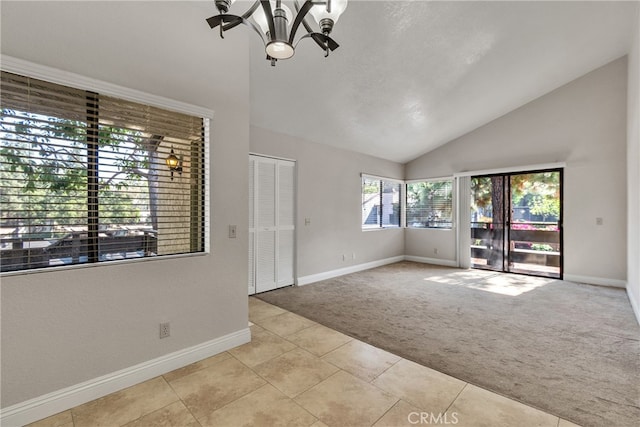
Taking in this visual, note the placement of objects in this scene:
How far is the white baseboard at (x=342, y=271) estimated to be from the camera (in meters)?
4.82

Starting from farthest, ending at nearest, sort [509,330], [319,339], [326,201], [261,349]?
[326,201]
[509,330]
[319,339]
[261,349]

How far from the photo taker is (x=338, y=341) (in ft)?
8.89

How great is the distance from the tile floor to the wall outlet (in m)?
0.29

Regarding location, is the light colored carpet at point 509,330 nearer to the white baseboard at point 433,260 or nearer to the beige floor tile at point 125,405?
the white baseboard at point 433,260

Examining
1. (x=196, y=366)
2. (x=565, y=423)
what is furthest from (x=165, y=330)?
(x=565, y=423)

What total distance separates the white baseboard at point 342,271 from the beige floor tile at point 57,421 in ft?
10.6

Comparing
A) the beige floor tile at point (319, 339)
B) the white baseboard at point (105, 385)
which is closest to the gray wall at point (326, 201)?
the beige floor tile at point (319, 339)

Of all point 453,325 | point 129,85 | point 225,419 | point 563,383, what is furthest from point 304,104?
point 563,383

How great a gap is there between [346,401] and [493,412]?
91 centimetres

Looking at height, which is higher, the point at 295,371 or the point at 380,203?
the point at 380,203

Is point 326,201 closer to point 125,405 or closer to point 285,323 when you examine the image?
point 285,323

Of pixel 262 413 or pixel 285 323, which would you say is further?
pixel 285 323

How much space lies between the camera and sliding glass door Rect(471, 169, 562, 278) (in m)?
5.18

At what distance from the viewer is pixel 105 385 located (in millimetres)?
1911
